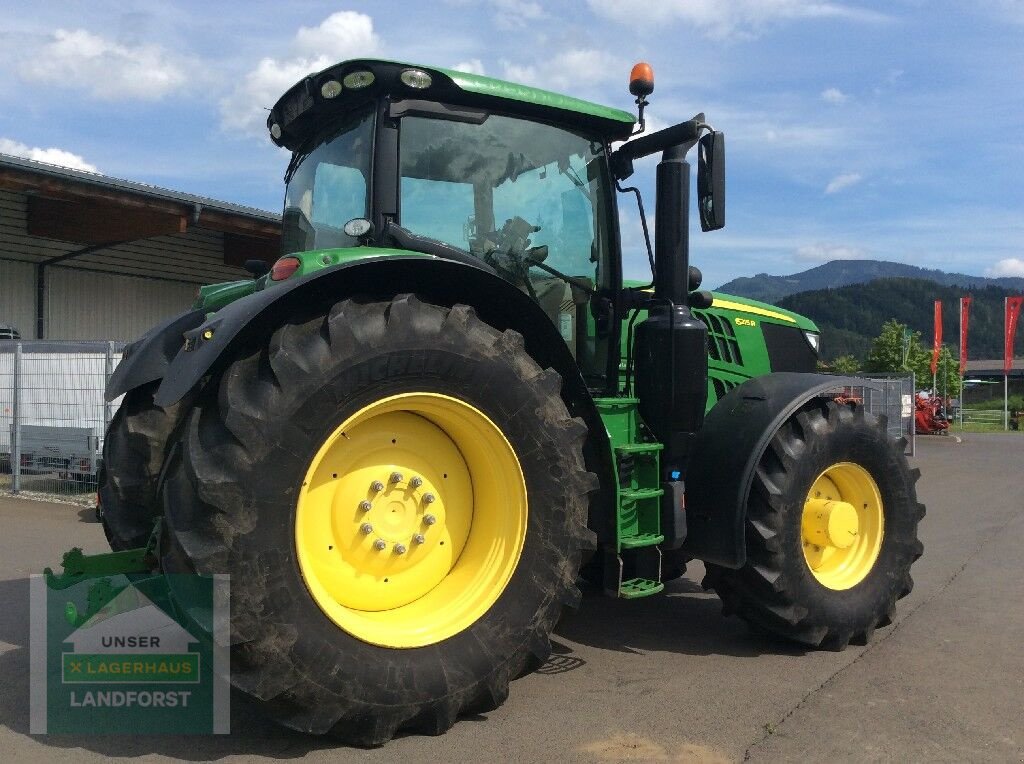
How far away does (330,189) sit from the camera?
4465mm

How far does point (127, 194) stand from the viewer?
13.3 metres

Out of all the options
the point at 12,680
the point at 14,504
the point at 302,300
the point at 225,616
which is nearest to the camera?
the point at 225,616

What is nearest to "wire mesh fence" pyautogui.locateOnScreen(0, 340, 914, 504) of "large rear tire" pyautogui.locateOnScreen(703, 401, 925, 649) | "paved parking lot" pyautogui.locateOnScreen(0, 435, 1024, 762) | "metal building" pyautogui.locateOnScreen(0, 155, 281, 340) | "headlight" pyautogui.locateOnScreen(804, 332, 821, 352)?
"metal building" pyautogui.locateOnScreen(0, 155, 281, 340)

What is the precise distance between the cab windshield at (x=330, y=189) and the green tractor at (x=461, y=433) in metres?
0.02

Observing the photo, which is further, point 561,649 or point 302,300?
point 561,649

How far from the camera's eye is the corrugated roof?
12.1m

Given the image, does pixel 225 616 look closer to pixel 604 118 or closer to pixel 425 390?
pixel 425 390

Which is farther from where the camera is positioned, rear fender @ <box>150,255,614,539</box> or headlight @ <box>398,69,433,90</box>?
headlight @ <box>398,69,433,90</box>

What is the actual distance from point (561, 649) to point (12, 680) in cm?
248

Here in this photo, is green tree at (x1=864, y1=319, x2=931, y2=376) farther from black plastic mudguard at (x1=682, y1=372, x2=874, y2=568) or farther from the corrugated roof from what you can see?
black plastic mudguard at (x1=682, y1=372, x2=874, y2=568)

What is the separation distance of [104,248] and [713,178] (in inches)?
592

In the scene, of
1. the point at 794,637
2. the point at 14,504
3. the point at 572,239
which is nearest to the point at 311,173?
the point at 572,239

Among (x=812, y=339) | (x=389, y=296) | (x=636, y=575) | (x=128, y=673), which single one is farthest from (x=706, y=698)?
(x=812, y=339)

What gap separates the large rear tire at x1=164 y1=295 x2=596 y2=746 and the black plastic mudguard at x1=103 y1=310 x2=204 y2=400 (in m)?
0.99
